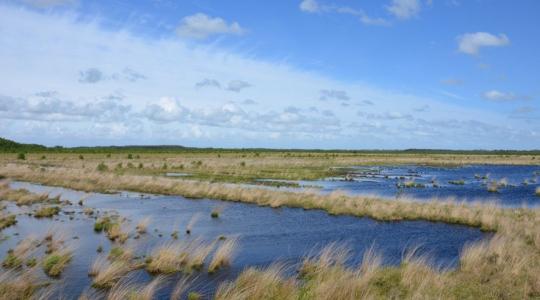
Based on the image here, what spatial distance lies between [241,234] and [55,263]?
370 inches

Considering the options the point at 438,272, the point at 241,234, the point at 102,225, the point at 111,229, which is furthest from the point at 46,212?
the point at 438,272

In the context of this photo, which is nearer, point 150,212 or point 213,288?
point 213,288

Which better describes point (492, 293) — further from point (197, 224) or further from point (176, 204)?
point (176, 204)

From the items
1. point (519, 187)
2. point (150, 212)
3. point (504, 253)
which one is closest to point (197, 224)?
point (150, 212)

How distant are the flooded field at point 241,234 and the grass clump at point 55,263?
0.94 ft

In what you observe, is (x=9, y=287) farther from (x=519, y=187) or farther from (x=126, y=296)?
(x=519, y=187)

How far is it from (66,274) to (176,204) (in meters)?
18.3

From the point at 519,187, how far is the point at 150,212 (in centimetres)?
4282

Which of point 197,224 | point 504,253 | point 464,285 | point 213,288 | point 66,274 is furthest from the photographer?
point 197,224

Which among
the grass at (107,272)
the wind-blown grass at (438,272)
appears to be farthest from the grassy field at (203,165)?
the grass at (107,272)

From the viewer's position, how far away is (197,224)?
83.2 feet

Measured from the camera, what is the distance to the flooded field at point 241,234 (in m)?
16.8

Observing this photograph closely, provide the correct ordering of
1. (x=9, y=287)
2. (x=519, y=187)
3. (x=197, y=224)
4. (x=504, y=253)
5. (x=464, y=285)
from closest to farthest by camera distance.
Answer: (x=9, y=287) → (x=464, y=285) → (x=504, y=253) → (x=197, y=224) → (x=519, y=187)

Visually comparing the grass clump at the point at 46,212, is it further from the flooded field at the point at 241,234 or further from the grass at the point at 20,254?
the grass at the point at 20,254
